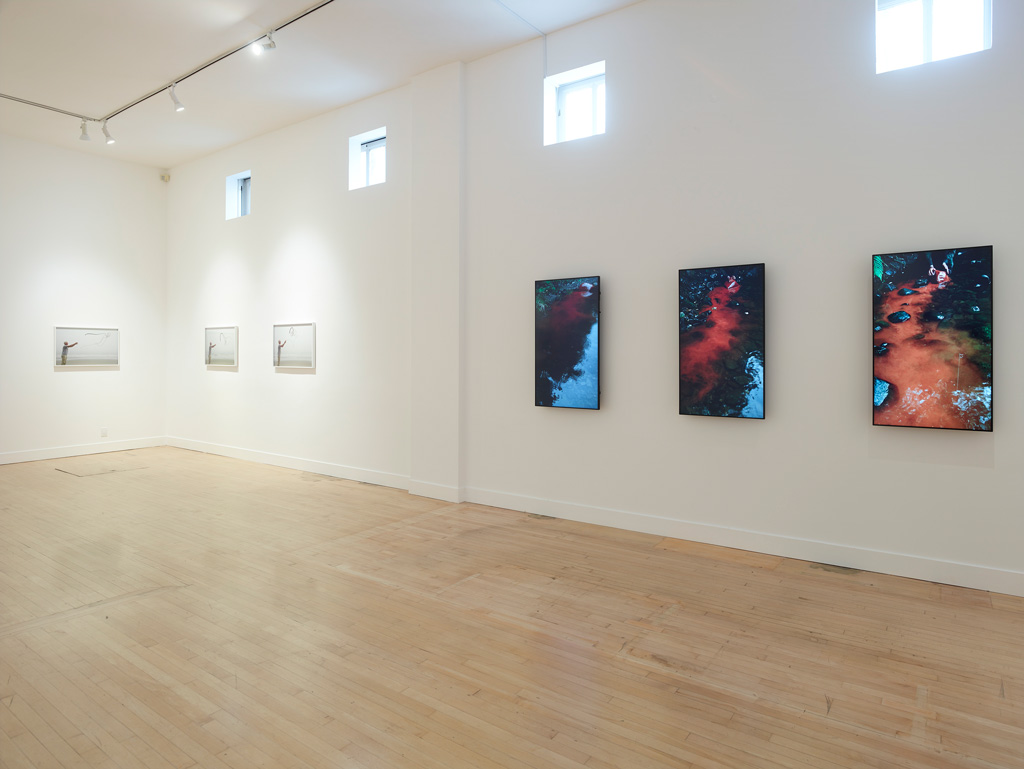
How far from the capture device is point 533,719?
290 cm

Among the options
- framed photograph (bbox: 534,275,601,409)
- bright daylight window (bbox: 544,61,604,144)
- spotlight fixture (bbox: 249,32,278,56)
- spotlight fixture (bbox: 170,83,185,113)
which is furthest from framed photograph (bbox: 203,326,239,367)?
bright daylight window (bbox: 544,61,604,144)

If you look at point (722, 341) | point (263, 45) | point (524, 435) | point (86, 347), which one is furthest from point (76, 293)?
point (722, 341)

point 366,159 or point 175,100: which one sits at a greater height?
point 175,100

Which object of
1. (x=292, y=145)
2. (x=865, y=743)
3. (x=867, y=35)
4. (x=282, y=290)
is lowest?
(x=865, y=743)

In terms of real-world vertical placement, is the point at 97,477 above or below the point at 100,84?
below

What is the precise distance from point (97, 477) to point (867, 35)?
10066 mm

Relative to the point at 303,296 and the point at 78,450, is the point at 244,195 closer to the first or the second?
the point at 303,296

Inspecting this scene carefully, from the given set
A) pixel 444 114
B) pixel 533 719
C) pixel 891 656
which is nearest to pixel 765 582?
pixel 891 656

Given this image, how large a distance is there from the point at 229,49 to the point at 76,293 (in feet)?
18.9

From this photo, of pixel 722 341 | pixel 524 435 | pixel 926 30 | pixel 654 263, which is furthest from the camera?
pixel 524 435

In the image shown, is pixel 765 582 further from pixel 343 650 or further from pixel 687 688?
pixel 343 650

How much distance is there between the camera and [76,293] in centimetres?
1022

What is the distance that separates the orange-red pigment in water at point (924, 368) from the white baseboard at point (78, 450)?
1141 centimetres

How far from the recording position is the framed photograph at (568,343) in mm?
6051
